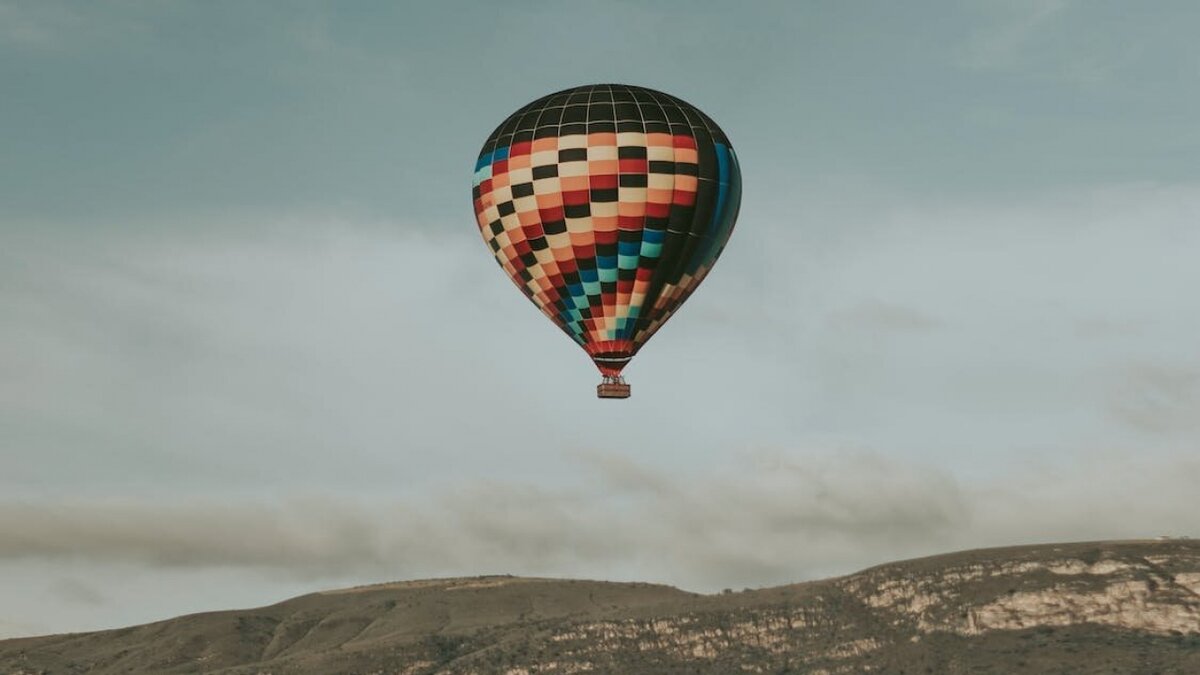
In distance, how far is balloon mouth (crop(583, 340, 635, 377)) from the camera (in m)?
97.2

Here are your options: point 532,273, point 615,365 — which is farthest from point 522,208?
point 615,365

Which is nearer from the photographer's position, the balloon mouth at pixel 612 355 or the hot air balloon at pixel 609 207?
the balloon mouth at pixel 612 355

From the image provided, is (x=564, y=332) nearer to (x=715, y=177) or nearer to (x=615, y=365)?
(x=615, y=365)

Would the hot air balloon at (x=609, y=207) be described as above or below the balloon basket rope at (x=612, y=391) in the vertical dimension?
above

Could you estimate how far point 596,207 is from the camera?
9744cm

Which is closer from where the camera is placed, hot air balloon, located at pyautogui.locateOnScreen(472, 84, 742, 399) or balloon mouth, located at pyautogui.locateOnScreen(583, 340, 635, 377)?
balloon mouth, located at pyautogui.locateOnScreen(583, 340, 635, 377)

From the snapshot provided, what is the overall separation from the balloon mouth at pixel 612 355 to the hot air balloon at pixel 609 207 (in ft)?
0.18

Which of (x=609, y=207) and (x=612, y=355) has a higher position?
(x=609, y=207)

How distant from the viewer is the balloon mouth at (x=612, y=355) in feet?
319

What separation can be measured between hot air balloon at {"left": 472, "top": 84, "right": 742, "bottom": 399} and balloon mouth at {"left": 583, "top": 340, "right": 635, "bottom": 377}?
6cm

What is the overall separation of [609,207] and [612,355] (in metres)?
8.20

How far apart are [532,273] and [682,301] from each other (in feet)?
29.4

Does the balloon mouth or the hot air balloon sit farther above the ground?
the hot air balloon

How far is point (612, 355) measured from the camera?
97.5m
